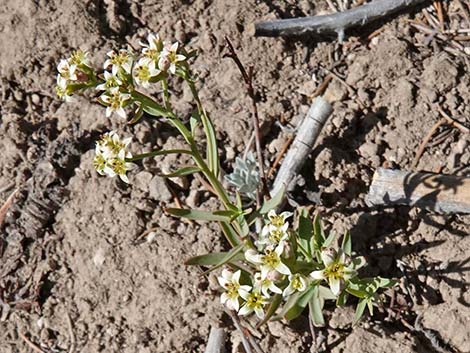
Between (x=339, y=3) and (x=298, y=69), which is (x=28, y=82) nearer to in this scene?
(x=298, y=69)

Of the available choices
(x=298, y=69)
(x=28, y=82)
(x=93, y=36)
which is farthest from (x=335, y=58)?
(x=28, y=82)

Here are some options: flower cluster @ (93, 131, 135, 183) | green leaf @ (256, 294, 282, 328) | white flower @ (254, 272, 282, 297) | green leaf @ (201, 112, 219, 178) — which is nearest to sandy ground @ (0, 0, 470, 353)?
green leaf @ (256, 294, 282, 328)

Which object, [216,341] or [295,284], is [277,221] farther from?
[216,341]

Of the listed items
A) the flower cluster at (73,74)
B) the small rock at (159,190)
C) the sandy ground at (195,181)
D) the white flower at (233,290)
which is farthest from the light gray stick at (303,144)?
the flower cluster at (73,74)

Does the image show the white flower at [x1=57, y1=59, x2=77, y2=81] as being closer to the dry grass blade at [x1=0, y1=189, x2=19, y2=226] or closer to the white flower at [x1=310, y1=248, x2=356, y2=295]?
the dry grass blade at [x1=0, y1=189, x2=19, y2=226]

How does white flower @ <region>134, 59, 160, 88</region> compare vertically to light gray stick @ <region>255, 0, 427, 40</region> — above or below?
above

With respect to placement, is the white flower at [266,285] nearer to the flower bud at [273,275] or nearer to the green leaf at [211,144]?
the flower bud at [273,275]

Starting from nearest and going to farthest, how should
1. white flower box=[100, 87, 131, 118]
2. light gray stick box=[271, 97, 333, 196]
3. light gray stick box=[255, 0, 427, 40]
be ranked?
1. white flower box=[100, 87, 131, 118]
2. light gray stick box=[271, 97, 333, 196]
3. light gray stick box=[255, 0, 427, 40]

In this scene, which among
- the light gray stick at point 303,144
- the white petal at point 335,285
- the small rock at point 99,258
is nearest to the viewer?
the white petal at point 335,285

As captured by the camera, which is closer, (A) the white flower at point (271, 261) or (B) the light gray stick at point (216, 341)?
(A) the white flower at point (271, 261)
